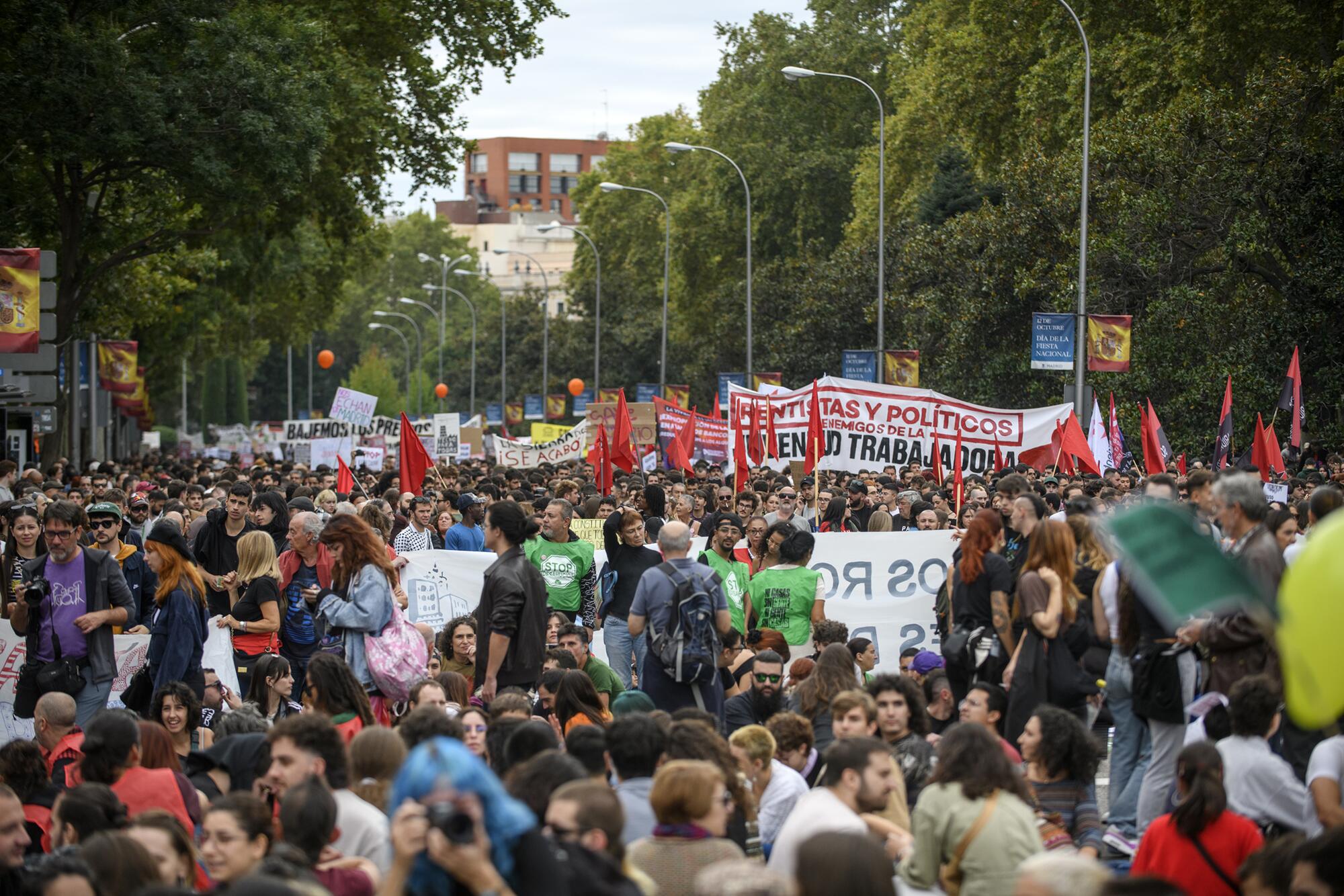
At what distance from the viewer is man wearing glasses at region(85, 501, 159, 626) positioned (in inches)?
401

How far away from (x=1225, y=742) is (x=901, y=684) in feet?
4.55

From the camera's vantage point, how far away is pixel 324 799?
17.2 feet

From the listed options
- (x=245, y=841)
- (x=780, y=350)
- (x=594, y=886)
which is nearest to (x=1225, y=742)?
(x=594, y=886)

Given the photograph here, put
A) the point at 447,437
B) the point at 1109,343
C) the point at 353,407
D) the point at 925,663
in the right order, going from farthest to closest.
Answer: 1. the point at 447,437
2. the point at 353,407
3. the point at 1109,343
4. the point at 925,663

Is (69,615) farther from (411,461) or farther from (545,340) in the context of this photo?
(545,340)

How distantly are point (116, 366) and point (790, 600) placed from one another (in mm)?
32037

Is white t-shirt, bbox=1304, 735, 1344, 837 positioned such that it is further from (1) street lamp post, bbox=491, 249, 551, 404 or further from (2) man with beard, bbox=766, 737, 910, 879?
(1) street lamp post, bbox=491, 249, 551, 404

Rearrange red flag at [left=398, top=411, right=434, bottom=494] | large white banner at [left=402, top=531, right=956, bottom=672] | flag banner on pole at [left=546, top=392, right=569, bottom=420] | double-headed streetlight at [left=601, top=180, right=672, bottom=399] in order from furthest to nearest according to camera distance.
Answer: flag banner on pole at [left=546, top=392, right=569, bottom=420] → double-headed streetlight at [left=601, top=180, right=672, bottom=399] → red flag at [left=398, top=411, right=434, bottom=494] → large white banner at [left=402, top=531, right=956, bottom=672]

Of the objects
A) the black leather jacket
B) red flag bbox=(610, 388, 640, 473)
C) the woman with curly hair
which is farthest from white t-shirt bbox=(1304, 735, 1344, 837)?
red flag bbox=(610, 388, 640, 473)

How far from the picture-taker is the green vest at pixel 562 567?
11359mm

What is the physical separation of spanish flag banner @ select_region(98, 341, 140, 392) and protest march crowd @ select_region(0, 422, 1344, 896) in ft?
88.6

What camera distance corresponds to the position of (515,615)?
8.75 meters

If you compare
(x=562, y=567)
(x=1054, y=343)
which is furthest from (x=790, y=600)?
(x=1054, y=343)

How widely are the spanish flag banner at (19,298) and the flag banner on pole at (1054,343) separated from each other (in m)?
14.1
